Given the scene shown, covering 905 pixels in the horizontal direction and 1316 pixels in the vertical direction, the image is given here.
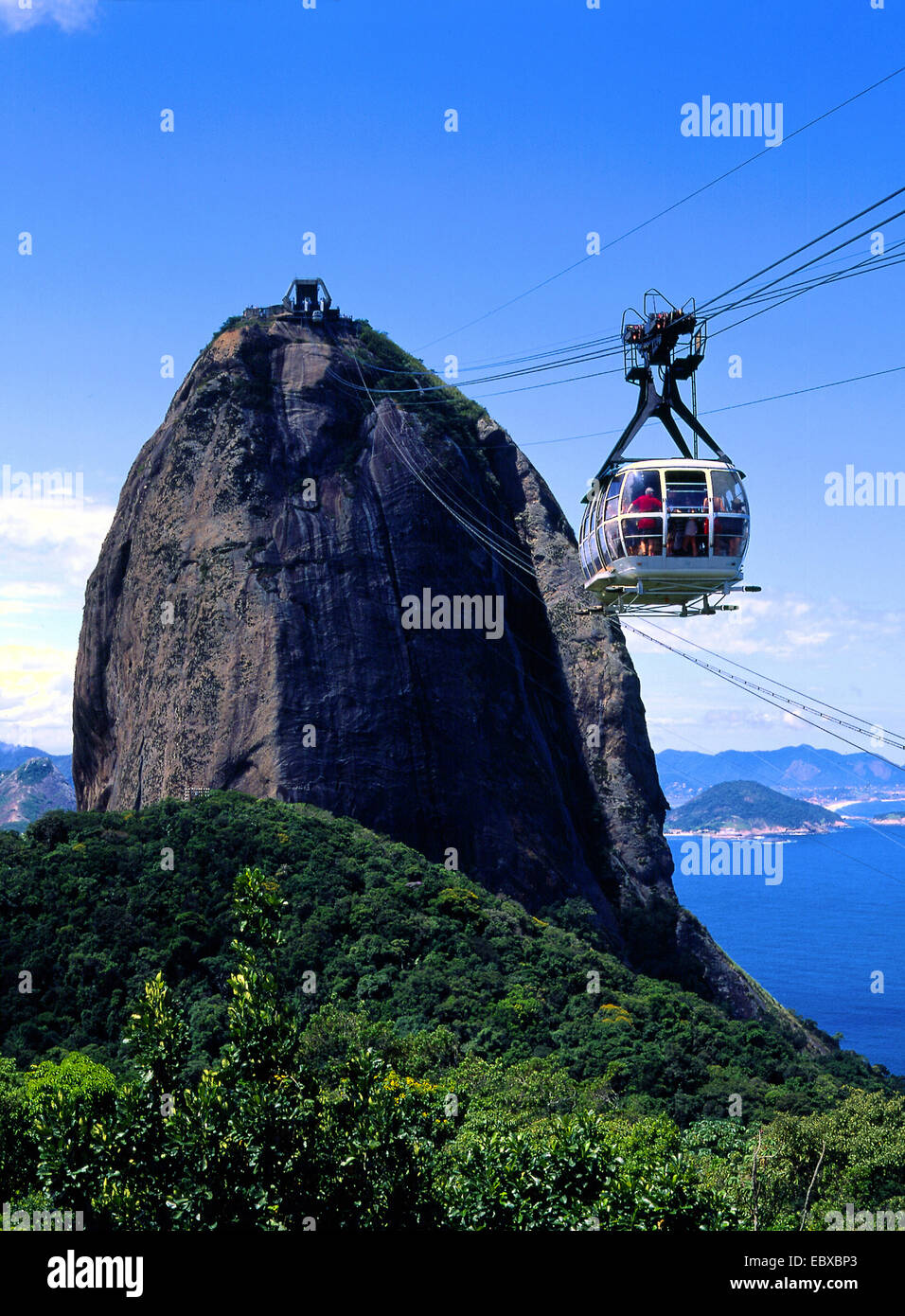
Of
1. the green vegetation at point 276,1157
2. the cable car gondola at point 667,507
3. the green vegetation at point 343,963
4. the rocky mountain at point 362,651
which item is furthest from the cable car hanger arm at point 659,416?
the rocky mountain at point 362,651

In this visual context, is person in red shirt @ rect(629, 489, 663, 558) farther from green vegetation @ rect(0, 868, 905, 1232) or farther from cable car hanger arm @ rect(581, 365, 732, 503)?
green vegetation @ rect(0, 868, 905, 1232)

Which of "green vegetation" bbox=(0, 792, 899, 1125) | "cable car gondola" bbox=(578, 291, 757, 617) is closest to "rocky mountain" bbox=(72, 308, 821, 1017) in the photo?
"green vegetation" bbox=(0, 792, 899, 1125)

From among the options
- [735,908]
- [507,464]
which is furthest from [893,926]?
[507,464]

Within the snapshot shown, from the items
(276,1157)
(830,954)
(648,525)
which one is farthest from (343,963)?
(830,954)

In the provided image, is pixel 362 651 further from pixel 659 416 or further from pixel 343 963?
pixel 659 416

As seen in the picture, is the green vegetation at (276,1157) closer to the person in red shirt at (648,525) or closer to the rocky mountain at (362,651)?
the person in red shirt at (648,525)

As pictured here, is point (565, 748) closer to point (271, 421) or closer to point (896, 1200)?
point (271, 421)
